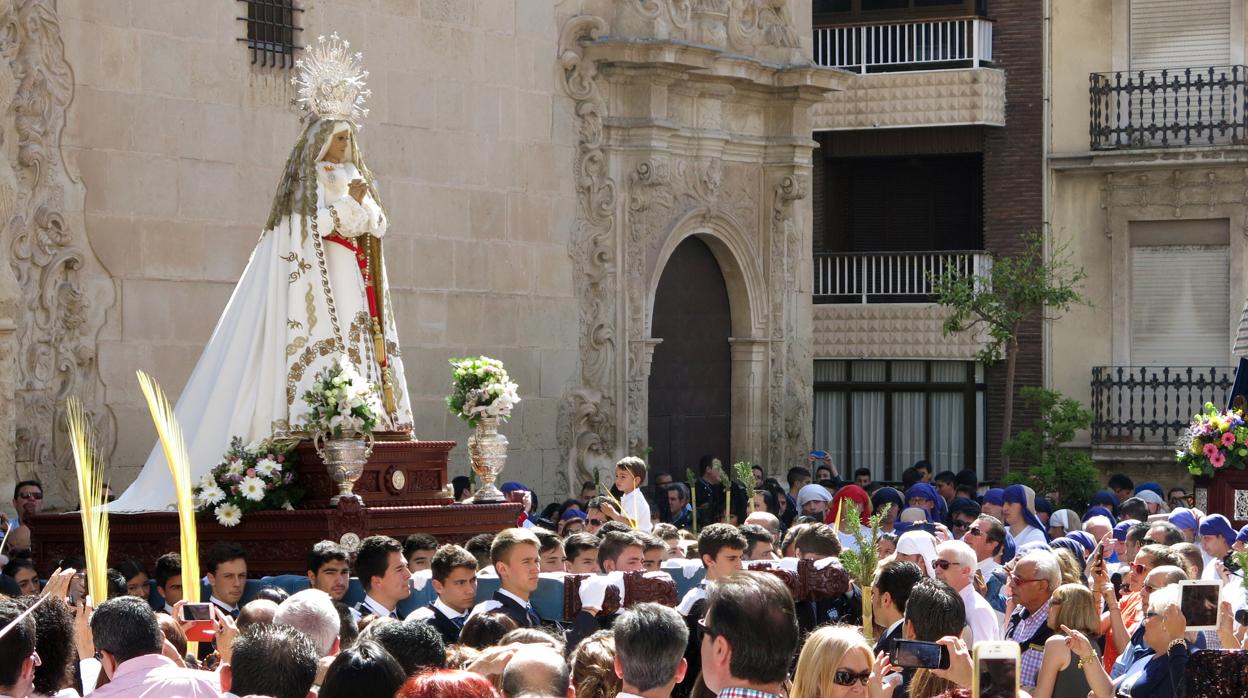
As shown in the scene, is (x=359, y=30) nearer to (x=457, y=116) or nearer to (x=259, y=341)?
(x=457, y=116)

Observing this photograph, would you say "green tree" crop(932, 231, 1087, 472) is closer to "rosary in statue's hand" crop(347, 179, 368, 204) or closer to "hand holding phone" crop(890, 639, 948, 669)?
"rosary in statue's hand" crop(347, 179, 368, 204)

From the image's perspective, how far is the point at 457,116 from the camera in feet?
64.4

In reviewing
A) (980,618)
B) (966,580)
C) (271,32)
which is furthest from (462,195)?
(980,618)

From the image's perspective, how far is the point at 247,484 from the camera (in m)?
12.6

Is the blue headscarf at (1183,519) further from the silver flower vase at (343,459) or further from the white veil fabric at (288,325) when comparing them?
the silver flower vase at (343,459)

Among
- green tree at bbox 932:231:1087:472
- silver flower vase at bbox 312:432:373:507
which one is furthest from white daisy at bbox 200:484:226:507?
green tree at bbox 932:231:1087:472

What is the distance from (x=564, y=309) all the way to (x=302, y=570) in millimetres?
8672

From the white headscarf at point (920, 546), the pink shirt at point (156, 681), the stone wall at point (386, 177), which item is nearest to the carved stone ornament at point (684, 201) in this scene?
the stone wall at point (386, 177)

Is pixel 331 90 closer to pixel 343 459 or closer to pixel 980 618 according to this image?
pixel 343 459

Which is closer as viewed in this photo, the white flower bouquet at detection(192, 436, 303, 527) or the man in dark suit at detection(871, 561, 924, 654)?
the man in dark suit at detection(871, 561, 924, 654)

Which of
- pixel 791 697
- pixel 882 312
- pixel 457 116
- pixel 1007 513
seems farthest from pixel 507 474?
pixel 791 697

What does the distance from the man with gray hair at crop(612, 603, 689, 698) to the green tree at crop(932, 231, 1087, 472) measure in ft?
64.4

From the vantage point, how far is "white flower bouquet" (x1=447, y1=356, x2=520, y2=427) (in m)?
14.5

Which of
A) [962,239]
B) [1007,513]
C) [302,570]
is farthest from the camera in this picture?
[962,239]
